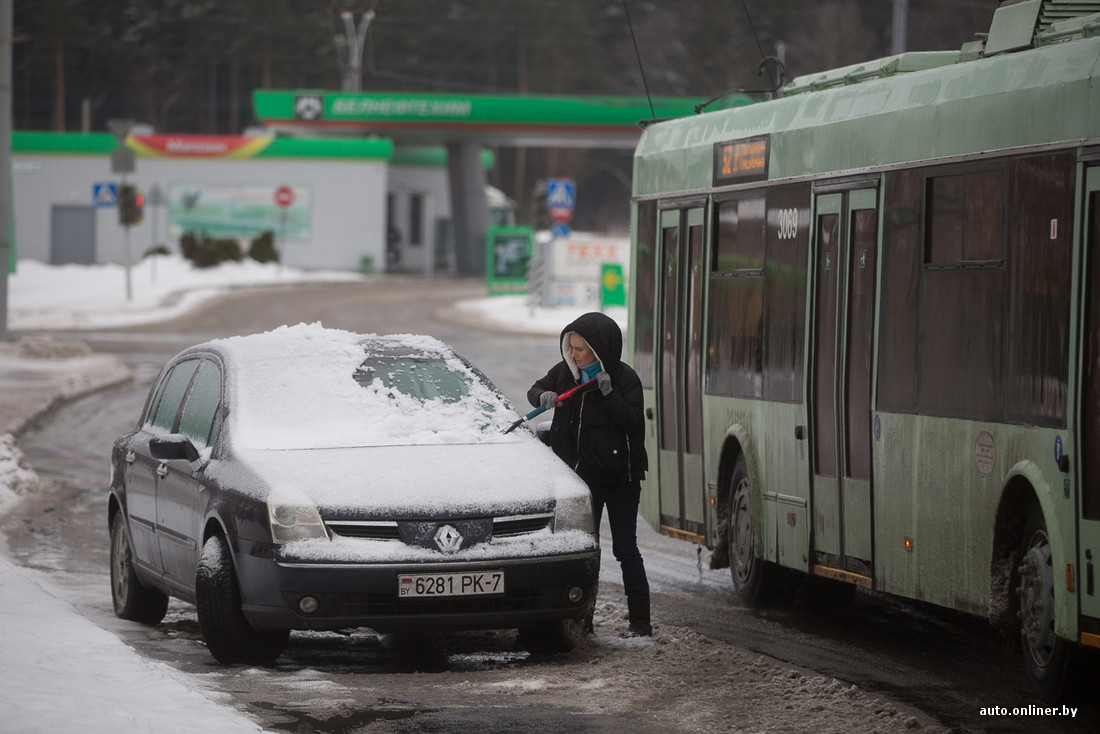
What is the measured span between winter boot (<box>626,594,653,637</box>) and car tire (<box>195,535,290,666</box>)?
1619 millimetres

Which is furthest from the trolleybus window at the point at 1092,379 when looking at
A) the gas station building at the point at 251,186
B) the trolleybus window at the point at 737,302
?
the gas station building at the point at 251,186

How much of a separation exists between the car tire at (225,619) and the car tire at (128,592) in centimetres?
163

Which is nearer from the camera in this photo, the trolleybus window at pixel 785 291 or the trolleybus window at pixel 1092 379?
the trolleybus window at pixel 1092 379

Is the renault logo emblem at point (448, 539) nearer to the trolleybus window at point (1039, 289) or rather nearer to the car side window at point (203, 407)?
the car side window at point (203, 407)

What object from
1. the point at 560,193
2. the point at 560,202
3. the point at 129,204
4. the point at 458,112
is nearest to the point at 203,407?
the point at 560,193

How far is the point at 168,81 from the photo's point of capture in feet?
367

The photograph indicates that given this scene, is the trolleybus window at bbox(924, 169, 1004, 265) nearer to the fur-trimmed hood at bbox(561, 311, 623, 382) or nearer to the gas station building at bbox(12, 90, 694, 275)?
the fur-trimmed hood at bbox(561, 311, 623, 382)

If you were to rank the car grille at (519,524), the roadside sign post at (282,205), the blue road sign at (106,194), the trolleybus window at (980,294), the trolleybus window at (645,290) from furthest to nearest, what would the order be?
the roadside sign post at (282,205) → the blue road sign at (106,194) → the trolleybus window at (645,290) → the car grille at (519,524) → the trolleybus window at (980,294)

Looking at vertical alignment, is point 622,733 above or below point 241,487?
below

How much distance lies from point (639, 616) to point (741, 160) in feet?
9.57

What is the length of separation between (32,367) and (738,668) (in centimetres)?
2084

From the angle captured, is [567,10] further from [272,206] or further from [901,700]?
[901,700]

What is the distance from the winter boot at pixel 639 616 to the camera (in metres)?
8.73

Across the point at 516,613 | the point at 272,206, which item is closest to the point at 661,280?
the point at 516,613
